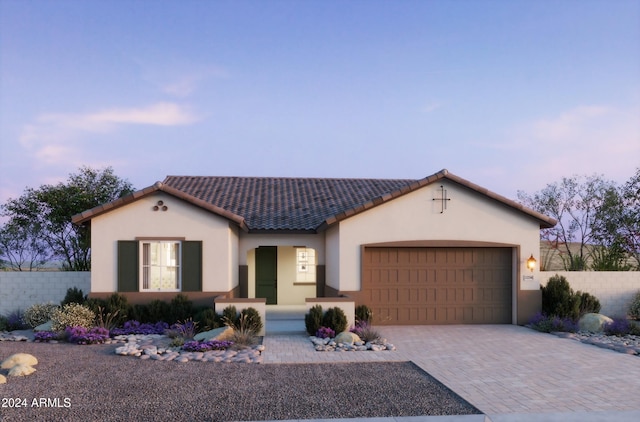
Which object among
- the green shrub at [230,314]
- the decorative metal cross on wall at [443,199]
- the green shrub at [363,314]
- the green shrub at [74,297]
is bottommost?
the green shrub at [363,314]

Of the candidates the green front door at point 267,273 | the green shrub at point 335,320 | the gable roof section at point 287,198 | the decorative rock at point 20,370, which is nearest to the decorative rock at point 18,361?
the decorative rock at point 20,370

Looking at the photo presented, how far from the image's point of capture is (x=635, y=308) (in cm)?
1652

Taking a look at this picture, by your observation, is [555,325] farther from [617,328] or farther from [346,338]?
[346,338]

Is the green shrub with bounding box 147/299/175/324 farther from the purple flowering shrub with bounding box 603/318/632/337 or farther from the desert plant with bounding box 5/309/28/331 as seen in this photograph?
the purple flowering shrub with bounding box 603/318/632/337

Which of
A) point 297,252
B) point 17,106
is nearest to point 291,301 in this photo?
point 297,252

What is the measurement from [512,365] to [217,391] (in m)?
5.66

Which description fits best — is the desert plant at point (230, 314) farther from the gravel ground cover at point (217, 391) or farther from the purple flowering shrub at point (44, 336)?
the purple flowering shrub at point (44, 336)

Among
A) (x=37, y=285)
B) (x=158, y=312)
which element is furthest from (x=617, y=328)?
(x=37, y=285)

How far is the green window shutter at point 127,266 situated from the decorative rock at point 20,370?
16.3ft

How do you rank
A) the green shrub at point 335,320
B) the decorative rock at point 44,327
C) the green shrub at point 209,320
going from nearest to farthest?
the green shrub at point 209,320
the green shrub at point 335,320
the decorative rock at point 44,327

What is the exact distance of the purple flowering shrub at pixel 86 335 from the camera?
12211 millimetres

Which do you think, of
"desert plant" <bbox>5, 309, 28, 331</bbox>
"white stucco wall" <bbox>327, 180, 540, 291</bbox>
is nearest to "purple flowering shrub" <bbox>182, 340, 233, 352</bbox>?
"white stucco wall" <bbox>327, 180, 540, 291</bbox>

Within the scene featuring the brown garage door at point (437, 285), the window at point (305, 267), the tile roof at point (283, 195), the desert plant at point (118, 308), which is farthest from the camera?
the window at point (305, 267)

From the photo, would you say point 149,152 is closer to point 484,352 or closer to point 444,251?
point 444,251
